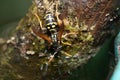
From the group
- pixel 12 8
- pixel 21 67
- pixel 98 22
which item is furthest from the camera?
pixel 12 8

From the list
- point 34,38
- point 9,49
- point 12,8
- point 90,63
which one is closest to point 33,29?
point 34,38

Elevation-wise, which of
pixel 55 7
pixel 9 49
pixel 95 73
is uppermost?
pixel 55 7

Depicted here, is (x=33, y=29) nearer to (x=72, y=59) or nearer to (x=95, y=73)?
(x=72, y=59)

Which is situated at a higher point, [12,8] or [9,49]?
[12,8]

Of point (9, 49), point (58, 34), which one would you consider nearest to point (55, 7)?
point (58, 34)

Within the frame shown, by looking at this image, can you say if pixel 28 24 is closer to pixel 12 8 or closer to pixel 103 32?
pixel 103 32

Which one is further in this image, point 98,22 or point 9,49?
point 9,49

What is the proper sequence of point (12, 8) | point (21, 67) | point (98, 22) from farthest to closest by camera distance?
point (12, 8), point (21, 67), point (98, 22)
